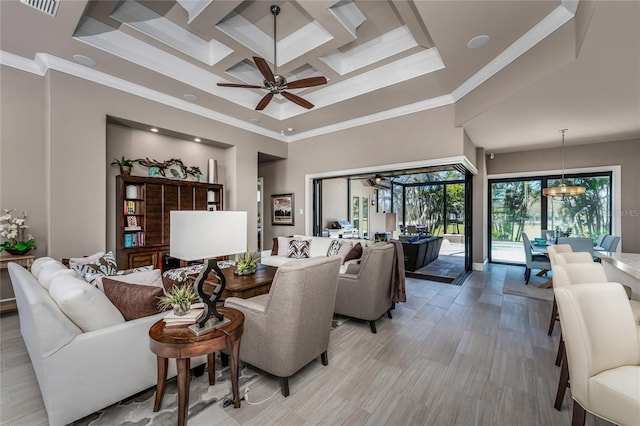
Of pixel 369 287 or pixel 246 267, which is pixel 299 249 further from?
pixel 369 287

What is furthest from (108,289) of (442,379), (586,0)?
(586,0)

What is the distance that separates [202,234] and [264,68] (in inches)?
83.2

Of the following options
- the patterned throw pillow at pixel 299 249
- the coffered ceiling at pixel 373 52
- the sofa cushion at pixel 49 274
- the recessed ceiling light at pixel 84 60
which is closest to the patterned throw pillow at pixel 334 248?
the patterned throw pillow at pixel 299 249

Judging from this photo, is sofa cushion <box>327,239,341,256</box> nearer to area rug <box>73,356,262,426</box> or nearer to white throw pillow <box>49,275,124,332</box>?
area rug <box>73,356,262,426</box>

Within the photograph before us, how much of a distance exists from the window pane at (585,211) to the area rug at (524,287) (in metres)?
1.28

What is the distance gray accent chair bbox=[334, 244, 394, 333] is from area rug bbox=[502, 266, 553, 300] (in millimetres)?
2808

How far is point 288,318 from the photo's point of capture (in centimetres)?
193

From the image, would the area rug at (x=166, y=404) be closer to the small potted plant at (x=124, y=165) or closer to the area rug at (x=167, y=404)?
the area rug at (x=167, y=404)

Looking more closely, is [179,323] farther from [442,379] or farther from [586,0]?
[586,0]

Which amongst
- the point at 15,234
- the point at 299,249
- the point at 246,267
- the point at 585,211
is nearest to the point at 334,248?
the point at 299,249

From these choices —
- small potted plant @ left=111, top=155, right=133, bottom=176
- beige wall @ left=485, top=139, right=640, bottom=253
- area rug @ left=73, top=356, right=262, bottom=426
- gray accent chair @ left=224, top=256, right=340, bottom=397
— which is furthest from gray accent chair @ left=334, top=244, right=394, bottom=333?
beige wall @ left=485, top=139, right=640, bottom=253

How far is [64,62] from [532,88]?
6016 millimetres

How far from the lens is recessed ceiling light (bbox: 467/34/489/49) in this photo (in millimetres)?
2998

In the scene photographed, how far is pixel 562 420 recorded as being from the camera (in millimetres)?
1771
